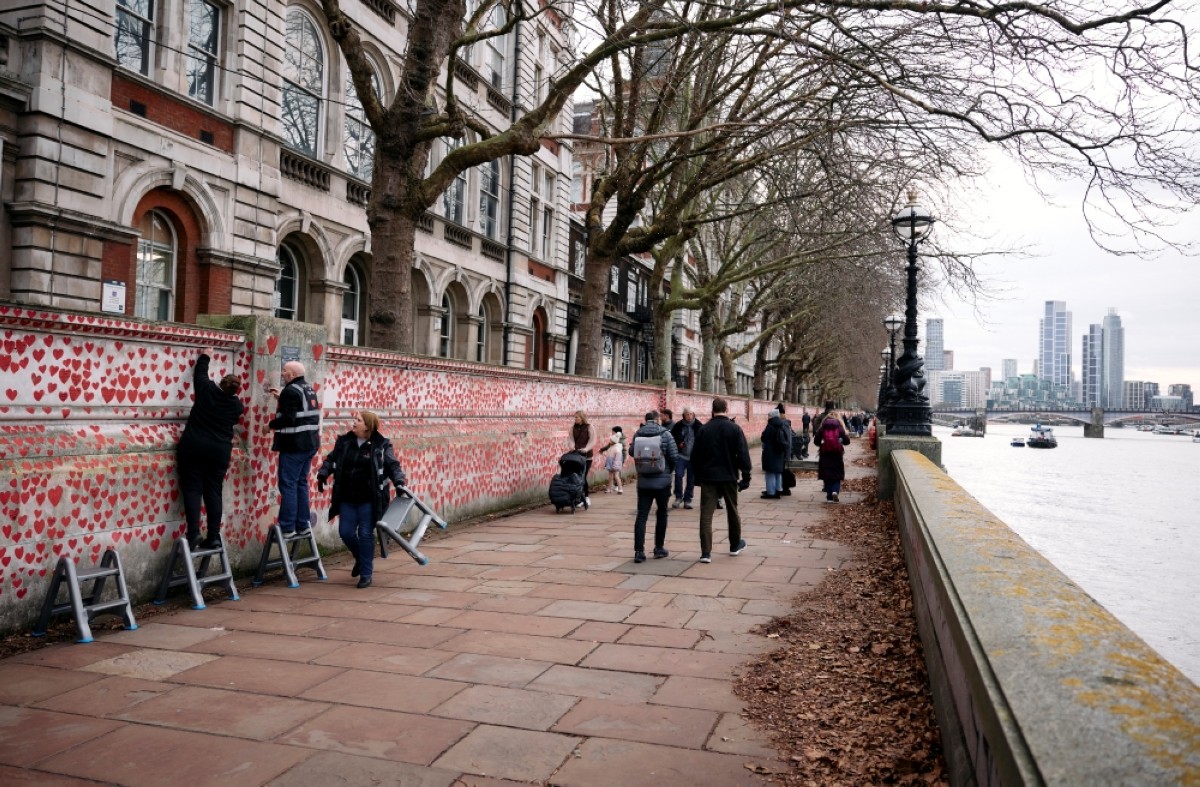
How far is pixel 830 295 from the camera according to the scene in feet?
108

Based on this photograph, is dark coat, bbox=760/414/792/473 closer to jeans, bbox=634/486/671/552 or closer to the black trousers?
jeans, bbox=634/486/671/552

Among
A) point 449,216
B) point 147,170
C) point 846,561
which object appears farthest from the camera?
point 449,216

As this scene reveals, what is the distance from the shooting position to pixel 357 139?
66.2 feet

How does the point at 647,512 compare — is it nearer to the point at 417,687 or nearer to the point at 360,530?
the point at 360,530

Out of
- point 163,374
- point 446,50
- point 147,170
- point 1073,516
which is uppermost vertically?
point 446,50

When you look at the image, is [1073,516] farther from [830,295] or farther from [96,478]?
[96,478]

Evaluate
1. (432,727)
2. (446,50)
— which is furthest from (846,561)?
(446,50)

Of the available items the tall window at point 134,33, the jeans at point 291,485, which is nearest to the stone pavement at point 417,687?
the jeans at point 291,485

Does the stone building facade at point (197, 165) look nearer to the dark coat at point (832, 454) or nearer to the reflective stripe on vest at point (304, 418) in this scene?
the reflective stripe on vest at point (304, 418)

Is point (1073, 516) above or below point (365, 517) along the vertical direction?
below

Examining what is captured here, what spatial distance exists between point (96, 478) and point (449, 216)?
18.8 metres

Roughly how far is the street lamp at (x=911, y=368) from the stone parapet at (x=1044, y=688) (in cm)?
1162

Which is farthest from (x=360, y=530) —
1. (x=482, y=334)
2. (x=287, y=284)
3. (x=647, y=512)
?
(x=482, y=334)

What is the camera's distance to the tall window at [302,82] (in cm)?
1797
